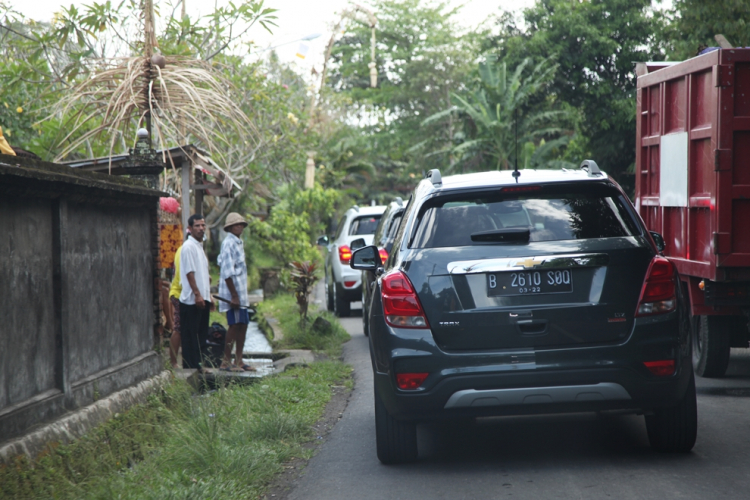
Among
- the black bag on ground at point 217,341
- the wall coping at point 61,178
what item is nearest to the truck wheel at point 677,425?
the wall coping at point 61,178

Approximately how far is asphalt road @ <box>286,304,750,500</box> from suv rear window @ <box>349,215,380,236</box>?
7.78 meters

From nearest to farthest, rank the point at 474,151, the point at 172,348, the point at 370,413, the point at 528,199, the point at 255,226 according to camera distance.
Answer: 1. the point at 528,199
2. the point at 370,413
3. the point at 172,348
4. the point at 255,226
5. the point at 474,151

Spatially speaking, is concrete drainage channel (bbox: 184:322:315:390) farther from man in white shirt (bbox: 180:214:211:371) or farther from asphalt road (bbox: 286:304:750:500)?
asphalt road (bbox: 286:304:750:500)

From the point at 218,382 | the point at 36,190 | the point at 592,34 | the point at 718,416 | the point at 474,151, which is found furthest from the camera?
the point at 474,151

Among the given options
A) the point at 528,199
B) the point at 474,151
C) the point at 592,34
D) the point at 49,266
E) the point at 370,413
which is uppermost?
the point at 592,34

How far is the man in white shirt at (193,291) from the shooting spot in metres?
8.70

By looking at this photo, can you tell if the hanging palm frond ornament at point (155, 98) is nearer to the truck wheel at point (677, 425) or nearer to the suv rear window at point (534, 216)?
the suv rear window at point (534, 216)

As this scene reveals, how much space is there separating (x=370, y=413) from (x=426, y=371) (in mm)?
2518

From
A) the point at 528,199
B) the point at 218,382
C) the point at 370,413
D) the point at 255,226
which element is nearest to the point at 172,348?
the point at 218,382

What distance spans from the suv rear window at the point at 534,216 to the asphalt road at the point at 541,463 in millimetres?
1383

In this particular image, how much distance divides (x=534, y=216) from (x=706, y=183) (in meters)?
3.35

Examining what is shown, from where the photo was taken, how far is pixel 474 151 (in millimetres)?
26875

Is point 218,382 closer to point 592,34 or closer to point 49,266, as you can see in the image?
point 49,266

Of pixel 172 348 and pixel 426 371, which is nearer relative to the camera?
pixel 426 371
